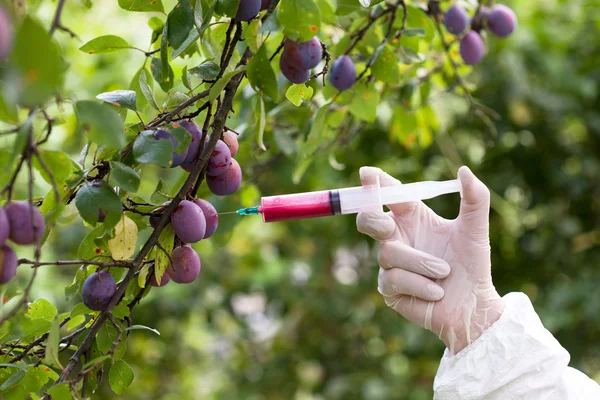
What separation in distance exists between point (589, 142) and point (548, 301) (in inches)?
21.3

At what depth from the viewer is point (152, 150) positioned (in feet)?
1.95

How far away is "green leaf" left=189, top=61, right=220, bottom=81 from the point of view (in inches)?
27.0

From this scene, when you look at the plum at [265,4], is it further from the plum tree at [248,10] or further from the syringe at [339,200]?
the syringe at [339,200]

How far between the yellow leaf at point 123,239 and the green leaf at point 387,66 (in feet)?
1.56

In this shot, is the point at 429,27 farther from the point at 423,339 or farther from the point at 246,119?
the point at 423,339

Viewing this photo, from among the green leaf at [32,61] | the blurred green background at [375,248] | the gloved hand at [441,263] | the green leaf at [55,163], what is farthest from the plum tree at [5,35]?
the blurred green background at [375,248]

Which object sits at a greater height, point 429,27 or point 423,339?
point 429,27

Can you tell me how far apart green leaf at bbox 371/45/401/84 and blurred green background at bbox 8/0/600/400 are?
835mm

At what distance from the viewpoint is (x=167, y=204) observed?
26.9 inches

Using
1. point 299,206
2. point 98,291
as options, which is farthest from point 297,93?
point 98,291

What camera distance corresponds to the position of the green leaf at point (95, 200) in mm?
568

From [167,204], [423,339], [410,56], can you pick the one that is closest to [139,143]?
[167,204]

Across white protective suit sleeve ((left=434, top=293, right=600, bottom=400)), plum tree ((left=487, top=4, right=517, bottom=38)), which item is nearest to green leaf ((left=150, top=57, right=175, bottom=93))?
white protective suit sleeve ((left=434, top=293, right=600, bottom=400))

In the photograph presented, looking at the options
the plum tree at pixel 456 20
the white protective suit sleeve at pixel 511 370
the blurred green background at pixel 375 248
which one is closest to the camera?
the white protective suit sleeve at pixel 511 370
